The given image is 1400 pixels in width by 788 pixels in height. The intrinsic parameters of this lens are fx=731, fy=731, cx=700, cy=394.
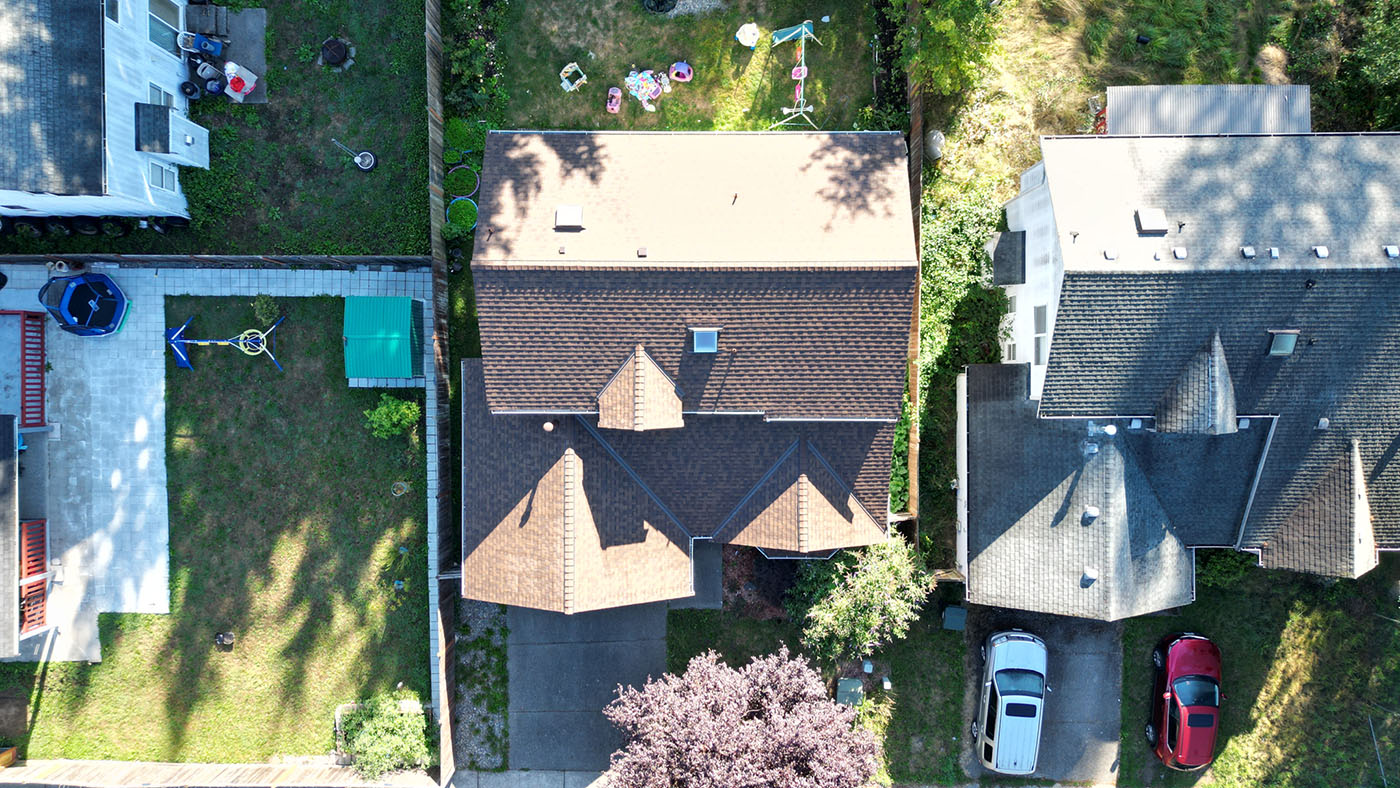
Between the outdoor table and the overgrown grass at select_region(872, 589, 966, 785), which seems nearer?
the outdoor table

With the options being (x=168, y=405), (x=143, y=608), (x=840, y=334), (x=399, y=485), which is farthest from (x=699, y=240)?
(x=143, y=608)

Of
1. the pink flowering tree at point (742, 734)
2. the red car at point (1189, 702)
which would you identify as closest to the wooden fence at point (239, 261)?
the pink flowering tree at point (742, 734)

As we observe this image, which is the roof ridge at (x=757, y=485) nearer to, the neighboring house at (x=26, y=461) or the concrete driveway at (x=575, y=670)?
the concrete driveway at (x=575, y=670)

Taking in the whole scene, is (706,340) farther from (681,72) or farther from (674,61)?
(674,61)

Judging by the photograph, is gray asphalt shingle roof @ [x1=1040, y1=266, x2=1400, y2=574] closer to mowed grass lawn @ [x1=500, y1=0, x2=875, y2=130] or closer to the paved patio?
mowed grass lawn @ [x1=500, y1=0, x2=875, y2=130]

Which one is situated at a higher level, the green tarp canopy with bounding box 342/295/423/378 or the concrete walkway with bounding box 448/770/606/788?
the green tarp canopy with bounding box 342/295/423/378

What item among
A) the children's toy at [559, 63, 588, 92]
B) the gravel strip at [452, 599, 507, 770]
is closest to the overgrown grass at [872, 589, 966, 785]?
the gravel strip at [452, 599, 507, 770]

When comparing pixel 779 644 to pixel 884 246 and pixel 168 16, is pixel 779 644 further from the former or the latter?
pixel 168 16
